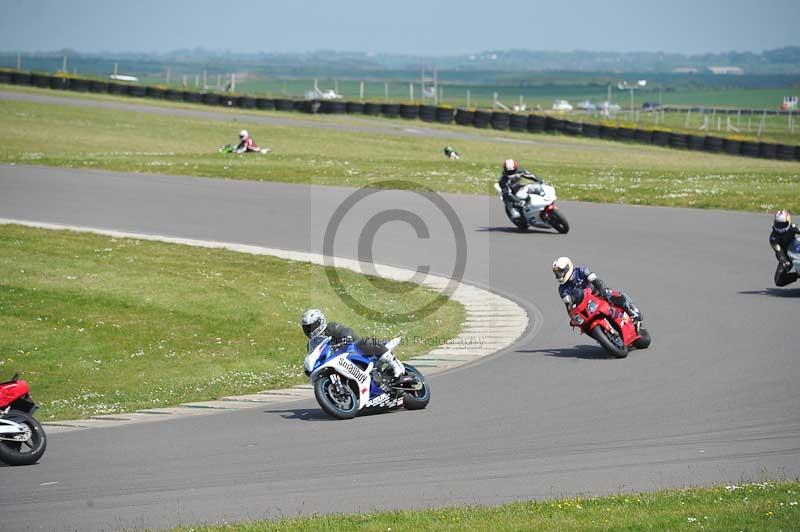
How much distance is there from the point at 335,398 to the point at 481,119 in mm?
50060

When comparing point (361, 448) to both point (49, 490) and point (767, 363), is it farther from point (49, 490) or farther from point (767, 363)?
point (767, 363)

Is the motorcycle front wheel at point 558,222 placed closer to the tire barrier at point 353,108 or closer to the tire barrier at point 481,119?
the tire barrier at point 481,119

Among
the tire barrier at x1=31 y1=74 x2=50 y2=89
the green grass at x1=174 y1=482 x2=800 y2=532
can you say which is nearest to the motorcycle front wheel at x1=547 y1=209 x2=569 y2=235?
the green grass at x1=174 y1=482 x2=800 y2=532

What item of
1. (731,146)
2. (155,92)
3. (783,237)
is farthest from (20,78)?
(783,237)

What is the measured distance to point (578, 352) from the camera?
16.2m

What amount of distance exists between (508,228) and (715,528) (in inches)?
773

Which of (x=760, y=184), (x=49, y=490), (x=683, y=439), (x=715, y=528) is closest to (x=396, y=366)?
(x=683, y=439)

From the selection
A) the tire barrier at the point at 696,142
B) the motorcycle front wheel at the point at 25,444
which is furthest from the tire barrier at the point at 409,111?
the motorcycle front wheel at the point at 25,444

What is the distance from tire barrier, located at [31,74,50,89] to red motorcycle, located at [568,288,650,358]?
64247 mm

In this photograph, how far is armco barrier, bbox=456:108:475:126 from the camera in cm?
6262

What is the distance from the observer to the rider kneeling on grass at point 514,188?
26.4 metres

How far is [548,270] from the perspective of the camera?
22.7 meters

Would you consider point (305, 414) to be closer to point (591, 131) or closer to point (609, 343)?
point (609, 343)

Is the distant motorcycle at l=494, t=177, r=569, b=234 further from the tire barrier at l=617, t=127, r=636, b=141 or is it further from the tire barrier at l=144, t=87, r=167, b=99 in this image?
the tire barrier at l=144, t=87, r=167, b=99
